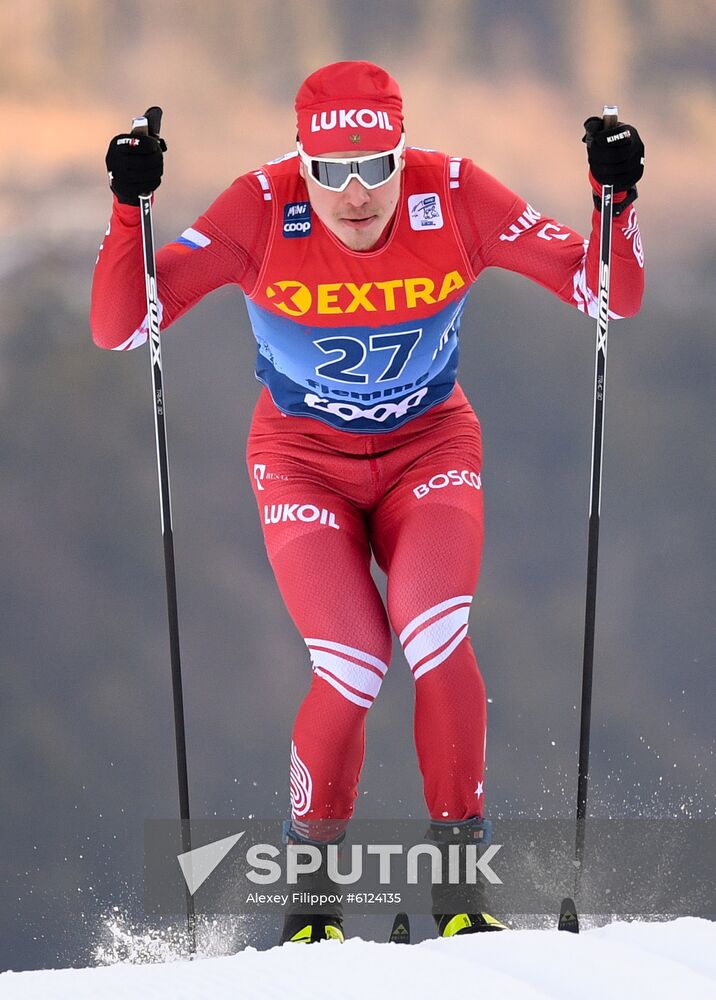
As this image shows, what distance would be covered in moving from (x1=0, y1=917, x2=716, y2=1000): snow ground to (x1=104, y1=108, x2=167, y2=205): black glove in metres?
1.47

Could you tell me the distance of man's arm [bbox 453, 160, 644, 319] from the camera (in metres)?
2.88

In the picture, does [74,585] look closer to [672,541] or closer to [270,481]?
[672,541]

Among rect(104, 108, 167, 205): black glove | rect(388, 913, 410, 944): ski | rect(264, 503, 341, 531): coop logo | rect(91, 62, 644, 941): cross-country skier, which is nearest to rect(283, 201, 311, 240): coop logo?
rect(91, 62, 644, 941): cross-country skier

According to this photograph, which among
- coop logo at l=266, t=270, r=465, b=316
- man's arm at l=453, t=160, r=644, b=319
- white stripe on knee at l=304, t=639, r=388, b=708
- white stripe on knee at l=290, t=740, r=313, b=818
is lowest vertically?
white stripe on knee at l=290, t=740, r=313, b=818

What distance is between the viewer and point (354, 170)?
2.70 meters

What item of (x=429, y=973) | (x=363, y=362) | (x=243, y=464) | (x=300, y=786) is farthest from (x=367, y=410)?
(x=243, y=464)

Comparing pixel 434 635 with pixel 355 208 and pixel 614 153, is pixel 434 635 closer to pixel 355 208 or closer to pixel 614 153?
pixel 355 208

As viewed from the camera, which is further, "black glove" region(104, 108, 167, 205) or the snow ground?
"black glove" region(104, 108, 167, 205)

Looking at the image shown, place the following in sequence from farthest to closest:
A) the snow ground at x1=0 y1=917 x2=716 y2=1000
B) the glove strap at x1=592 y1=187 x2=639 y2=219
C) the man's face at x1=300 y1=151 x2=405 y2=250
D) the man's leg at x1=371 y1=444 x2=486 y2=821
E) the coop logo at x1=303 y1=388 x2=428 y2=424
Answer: the coop logo at x1=303 y1=388 x2=428 y2=424
the glove strap at x1=592 y1=187 x2=639 y2=219
the man's face at x1=300 y1=151 x2=405 y2=250
the man's leg at x1=371 y1=444 x2=486 y2=821
the snow ground at x1=0 y1=917 x2=716 y2=1000

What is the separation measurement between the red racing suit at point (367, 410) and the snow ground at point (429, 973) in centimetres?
40

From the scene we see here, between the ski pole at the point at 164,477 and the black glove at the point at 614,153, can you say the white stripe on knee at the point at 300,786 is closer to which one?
the ski pole at the point at 164,477

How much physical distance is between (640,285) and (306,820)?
1.30 metres

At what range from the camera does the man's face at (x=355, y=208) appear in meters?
2.72

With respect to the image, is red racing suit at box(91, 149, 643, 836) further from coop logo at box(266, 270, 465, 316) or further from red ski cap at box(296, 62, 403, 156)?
red ski cap at box(296, 62, 403, 156)
